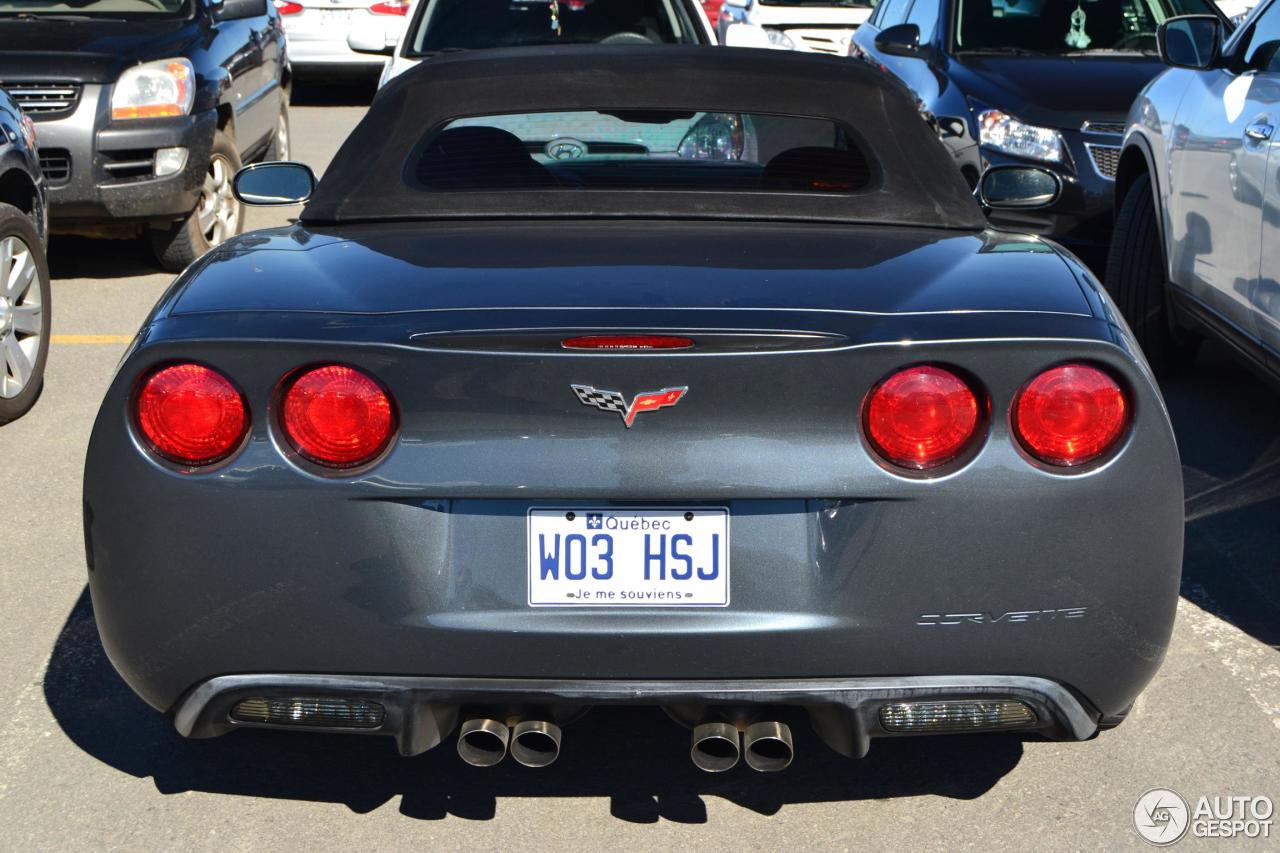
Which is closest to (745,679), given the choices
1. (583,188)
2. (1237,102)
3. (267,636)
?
(267,636)

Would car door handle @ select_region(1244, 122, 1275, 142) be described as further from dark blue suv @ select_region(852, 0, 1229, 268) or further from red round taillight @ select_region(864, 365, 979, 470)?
red round taillight @ select_region(864, 365, 979, 470)

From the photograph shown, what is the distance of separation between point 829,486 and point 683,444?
0.26 meters

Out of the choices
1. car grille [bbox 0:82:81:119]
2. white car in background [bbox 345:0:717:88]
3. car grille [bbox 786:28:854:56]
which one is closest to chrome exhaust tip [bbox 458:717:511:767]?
car grille [bbox 0:82:81:119]

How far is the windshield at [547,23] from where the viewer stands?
907cm

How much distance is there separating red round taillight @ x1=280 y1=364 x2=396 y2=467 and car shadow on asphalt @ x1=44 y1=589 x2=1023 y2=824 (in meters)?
0.89

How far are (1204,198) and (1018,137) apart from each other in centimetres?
256

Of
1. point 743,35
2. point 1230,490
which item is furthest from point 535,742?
point 743,35

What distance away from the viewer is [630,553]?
2.86m

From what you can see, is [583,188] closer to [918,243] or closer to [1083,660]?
[918,243]

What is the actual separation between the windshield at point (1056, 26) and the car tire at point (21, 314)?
16.7ft

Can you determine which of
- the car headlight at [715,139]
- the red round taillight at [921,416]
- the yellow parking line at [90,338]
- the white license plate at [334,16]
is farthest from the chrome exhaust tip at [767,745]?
the white license plate at [334,16]

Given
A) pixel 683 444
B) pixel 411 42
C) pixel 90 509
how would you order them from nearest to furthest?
pixel 683 444 → pixel 90 509 → pixel 411 42

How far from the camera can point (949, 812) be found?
3396 mm

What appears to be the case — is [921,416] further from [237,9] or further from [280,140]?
[280,140]
